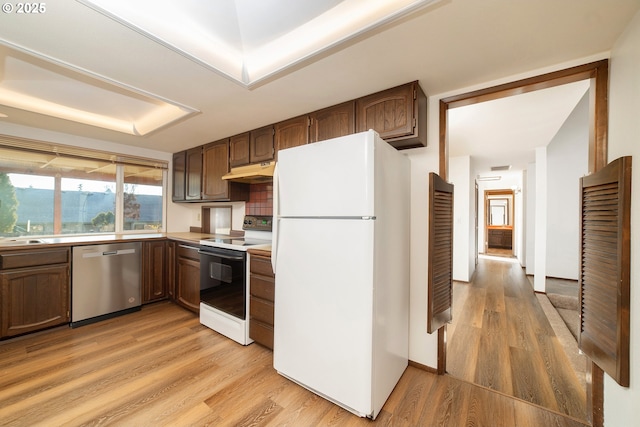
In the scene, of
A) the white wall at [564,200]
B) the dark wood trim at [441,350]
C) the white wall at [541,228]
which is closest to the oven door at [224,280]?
the dark wood trim at [441,350]

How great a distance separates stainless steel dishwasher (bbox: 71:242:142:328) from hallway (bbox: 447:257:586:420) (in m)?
3.50

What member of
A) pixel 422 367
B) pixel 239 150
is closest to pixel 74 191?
pixel 239 150

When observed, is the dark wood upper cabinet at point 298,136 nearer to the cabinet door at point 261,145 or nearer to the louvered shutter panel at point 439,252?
the cabinet door at point 261,145

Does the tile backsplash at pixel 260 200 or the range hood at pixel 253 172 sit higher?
the range hood at pixel 253 172

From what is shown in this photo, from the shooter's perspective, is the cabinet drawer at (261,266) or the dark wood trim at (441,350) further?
the cabinet drawer at (261,266)

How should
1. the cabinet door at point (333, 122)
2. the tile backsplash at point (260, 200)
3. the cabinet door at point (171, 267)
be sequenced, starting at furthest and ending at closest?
1. the cabinet door at point (171, 267)
2. the tile backsplash at point (260, 200)
3. the cabinet door at point (333, 122)

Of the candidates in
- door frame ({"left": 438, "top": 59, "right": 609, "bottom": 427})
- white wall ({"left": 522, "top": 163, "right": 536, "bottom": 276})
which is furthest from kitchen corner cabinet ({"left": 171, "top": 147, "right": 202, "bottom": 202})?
white wall ({"left": 522, "top": 163, "right": 536, "bottom": 276})

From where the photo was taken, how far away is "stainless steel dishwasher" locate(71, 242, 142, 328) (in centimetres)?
262

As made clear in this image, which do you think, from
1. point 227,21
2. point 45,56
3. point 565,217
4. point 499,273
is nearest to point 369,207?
point 227,21

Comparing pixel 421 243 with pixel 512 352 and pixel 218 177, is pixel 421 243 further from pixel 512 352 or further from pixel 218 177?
pixel 218 177

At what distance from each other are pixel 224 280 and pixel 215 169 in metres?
1.54

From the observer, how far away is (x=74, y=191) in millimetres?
3143

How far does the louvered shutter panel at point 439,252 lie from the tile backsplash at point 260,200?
1936 millimetres

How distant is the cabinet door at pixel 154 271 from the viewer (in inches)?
125
